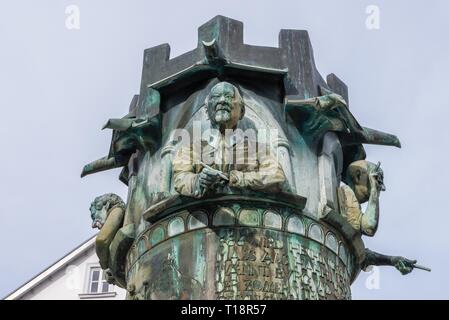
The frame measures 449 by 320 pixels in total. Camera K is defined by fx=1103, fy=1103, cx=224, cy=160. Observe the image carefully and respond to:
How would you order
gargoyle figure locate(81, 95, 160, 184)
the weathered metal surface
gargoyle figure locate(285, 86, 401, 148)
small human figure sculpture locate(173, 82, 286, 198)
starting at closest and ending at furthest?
the weathered metal surface
small human figure sculpture locate(173, 82, 286, 198)
gargoyle figure locate(285, 86, 401, 148)
gargoyle figure locate(81, 95, 160, 184)

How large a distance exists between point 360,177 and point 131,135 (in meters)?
3.16

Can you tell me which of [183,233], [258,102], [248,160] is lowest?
[183,233]

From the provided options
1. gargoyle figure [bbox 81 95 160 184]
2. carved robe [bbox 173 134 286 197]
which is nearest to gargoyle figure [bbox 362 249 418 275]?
carved robe [bbox 173 134 286 197]

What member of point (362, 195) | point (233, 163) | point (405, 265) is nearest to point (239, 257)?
point (233, 163)

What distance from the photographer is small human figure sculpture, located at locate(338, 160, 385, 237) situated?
46.6 feet

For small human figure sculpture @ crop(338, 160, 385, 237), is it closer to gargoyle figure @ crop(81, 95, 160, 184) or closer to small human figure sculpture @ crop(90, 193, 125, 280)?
gargoyle figure @ crop(81, 95, 160, 184)

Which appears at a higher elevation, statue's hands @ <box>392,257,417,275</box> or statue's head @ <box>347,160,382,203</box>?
statue's head @ <box>347,160,382,203</box>

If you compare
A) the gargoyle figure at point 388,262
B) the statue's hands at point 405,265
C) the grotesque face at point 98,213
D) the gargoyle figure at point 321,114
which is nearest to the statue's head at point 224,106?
the gargoyle figure at point 321,114

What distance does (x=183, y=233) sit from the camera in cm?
1337

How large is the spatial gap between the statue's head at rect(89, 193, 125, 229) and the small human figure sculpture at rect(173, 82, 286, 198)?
177 cm

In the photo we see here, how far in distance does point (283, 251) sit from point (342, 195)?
172 cm
